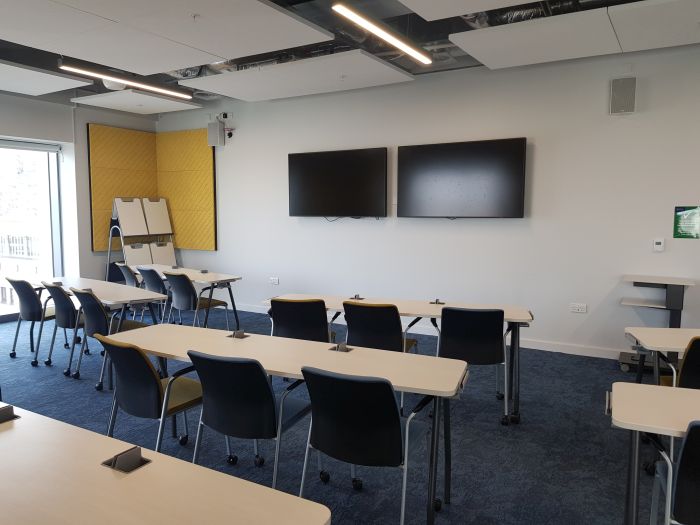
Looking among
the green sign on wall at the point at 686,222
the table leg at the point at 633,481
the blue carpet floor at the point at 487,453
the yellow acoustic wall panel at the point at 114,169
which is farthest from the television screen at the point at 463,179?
the yellow acoustic wall panel at the point at 114,169

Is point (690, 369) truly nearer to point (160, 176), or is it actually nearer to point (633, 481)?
point (633, 481)

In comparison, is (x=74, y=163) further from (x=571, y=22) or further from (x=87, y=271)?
(x=571, y=22)

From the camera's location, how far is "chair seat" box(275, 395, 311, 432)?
2662 mm

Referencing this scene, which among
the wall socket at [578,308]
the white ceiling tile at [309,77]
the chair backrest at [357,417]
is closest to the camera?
the chair backrest at [357,417]

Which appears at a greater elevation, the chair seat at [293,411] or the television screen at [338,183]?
the television screen at [338,183]

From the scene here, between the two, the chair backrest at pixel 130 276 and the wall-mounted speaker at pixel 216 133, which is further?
the wall-mounted speaker at pixel 216 133

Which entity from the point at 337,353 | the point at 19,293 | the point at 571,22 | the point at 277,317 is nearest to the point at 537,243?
the point at 571,22

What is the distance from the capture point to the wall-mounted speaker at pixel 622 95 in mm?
5137

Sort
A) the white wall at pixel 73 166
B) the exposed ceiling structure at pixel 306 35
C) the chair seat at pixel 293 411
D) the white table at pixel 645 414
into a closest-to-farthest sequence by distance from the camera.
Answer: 1. the white table at pixel 645 414
2. the chair seat at pixel 293 411
3. the exposed ceiling structure at pixel 306 35
4. the white wall at pixel 73 166

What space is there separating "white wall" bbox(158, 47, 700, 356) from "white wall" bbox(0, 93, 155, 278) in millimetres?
2792

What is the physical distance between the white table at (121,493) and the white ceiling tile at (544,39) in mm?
3984

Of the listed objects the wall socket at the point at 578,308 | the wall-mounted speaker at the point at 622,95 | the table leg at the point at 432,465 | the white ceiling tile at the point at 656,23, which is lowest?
the table leg at the point at 432,465

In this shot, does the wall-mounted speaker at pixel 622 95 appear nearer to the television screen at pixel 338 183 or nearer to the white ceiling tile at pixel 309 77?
the white ceiling tile at pixel 309 77

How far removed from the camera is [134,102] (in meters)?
7.18
